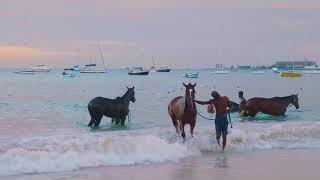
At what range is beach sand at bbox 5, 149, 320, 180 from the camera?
486 inches

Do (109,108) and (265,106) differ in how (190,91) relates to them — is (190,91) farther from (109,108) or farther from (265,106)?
(265,106)

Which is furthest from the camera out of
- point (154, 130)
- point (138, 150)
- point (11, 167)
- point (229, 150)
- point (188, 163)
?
point (154, 130)

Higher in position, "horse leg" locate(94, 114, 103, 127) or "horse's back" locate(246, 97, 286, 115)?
"horse's back" locate(246, 97, 286, 115)

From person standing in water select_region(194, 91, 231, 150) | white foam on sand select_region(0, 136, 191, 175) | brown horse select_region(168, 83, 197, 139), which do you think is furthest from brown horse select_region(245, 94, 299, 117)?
white foam on sand select_region(0, 136, 191, 175)

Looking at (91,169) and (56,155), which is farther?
(56,155)

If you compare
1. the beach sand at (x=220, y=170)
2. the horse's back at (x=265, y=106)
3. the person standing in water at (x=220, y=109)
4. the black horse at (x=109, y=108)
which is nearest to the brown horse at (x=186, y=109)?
the person standing in water at (x=220, y=109)

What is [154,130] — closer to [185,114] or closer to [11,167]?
[185,114]

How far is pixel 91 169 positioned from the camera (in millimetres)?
13359

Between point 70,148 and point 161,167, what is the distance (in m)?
3.09

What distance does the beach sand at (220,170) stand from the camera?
12.3m

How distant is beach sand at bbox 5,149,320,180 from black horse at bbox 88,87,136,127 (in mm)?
7967

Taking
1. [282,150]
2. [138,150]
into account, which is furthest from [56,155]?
[282,150]

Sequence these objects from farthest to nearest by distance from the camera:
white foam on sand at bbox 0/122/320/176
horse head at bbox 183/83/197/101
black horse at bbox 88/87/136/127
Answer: black horse at bbox 88/87/136/127 < horse head at bbox 183/83/197/101 < white foam on sand at bbox 0/122/320/176

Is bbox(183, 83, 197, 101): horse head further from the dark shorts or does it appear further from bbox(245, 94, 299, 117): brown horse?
bbox(245, 94, 299, 117): brown horse
